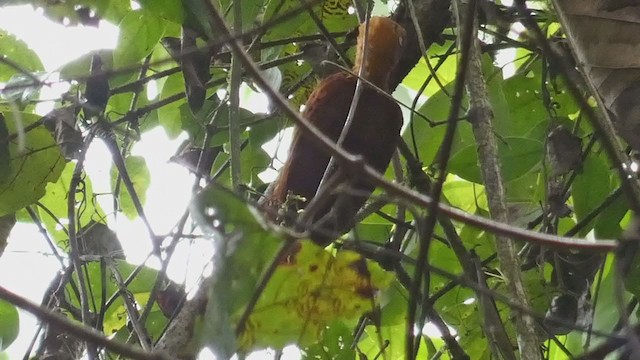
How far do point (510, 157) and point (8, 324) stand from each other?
0.63 m

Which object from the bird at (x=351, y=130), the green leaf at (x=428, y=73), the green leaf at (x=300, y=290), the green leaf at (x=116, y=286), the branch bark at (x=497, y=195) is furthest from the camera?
the green leaf at (x=428, y=73)

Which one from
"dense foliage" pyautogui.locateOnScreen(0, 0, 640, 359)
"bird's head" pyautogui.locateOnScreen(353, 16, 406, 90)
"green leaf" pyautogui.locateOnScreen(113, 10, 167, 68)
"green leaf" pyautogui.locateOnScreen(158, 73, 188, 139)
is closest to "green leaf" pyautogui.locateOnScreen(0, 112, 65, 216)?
"dense foliage" pyautogui.locateOnScreen(0, 0, 640, 359)

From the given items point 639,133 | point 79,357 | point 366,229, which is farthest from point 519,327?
point 79,357

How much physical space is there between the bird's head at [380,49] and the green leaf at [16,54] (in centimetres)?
49

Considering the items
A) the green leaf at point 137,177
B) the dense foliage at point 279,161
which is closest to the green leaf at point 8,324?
the dense foliage at point 279,161

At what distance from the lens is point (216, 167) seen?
1.14 metres

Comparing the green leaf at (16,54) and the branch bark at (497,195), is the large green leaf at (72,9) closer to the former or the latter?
the green leaf at (16,54)

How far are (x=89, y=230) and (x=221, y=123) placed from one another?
9.3 inches

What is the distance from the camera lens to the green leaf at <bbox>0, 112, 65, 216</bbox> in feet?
2.97

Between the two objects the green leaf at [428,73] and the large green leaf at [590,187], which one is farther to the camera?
the green leaf at [428,73]

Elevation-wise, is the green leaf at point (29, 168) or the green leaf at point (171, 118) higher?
the green leaf at point (171, 118)

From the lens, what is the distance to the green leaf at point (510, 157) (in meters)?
0.91

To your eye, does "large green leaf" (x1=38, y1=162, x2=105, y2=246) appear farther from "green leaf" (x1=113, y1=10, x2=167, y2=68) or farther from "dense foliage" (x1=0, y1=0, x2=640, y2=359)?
"green leaf" (x1=113, y1=10, x2=167, y2=68)

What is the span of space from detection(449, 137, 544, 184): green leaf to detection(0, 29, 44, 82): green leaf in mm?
579
